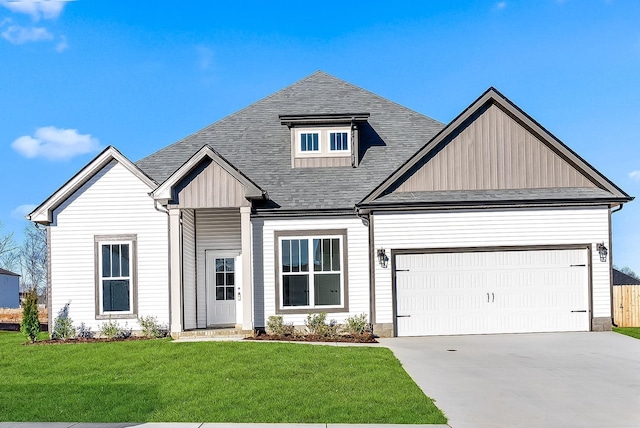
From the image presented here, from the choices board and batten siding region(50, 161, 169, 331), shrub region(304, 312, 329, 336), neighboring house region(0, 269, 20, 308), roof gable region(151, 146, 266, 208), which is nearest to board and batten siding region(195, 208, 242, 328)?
board and batten siding region(50, 161, 169, 331)

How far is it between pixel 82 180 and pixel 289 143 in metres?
6.58

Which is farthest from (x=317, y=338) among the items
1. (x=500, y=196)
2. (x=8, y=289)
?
(x=8, y=289)

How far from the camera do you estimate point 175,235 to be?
1717 cm

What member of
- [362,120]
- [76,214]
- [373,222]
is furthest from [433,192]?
[76,214]

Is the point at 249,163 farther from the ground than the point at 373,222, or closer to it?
farther from the ground

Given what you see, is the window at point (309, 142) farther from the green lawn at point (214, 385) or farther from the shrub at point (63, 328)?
the shrub at point (63, 328)

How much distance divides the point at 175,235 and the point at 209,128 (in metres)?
6.03

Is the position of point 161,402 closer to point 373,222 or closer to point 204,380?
point 204,380

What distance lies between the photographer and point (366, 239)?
699 inches

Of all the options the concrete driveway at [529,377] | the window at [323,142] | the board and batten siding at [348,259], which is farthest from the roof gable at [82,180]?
the concrete driveway at [529,377]

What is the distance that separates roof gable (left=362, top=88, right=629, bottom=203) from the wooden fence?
3.46 metres

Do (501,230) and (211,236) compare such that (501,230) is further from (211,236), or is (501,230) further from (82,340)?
(82,340)

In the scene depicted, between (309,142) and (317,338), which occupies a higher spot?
(309,142)

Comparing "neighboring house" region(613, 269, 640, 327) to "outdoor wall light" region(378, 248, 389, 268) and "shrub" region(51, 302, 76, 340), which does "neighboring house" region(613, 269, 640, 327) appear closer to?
"outdoor wall light" region(378, 248, 389, 268)
